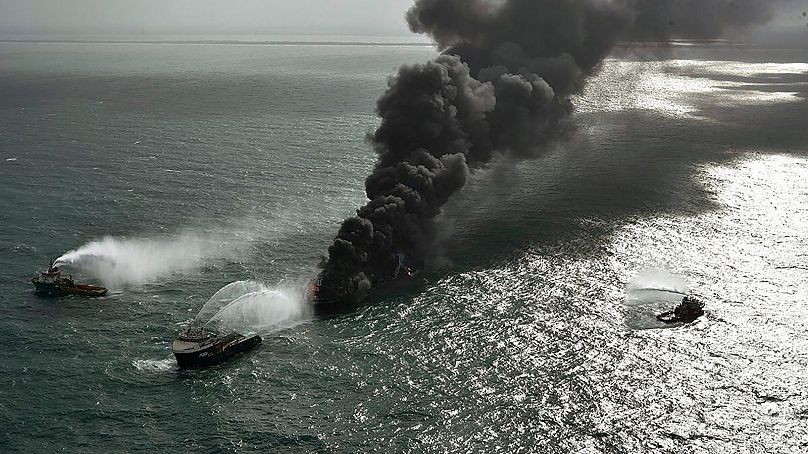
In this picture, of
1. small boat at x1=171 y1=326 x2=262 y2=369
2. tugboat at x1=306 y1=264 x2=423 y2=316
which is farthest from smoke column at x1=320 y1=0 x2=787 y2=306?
small boat at x1=171 y1=326 x2=262 y2=369

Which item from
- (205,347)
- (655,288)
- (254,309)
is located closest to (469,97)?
(655,288)

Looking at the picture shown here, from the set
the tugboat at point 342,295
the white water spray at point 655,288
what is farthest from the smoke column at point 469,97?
the white water spray at point 655,288

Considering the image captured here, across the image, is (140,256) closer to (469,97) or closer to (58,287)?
(58,287)

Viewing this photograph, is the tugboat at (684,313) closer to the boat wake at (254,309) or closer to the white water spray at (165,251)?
the boat wake at (254,309)

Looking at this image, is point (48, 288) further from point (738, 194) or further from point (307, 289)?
point (738, 194)

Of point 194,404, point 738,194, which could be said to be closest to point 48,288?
point 194,404

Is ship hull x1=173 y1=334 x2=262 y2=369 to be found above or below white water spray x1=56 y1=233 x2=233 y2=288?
below

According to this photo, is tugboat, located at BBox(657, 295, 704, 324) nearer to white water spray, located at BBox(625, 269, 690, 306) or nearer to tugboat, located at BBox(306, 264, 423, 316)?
white water spray, located at BBox(625, 269, 690, 306)
